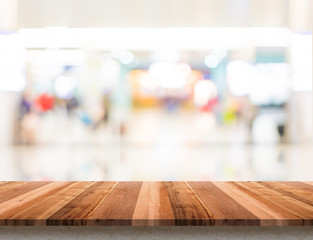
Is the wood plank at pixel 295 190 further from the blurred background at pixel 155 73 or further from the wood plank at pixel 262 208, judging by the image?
the blurred background at pixel 155 73

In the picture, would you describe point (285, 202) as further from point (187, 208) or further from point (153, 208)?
point (153, 208)

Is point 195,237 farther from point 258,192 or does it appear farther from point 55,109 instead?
point 55,109

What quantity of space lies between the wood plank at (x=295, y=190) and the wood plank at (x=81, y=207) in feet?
2.76

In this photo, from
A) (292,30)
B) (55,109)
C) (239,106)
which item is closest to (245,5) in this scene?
(292,30)

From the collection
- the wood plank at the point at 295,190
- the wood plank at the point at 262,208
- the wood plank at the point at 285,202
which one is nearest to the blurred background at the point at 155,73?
the wood plank at the point at 295,190

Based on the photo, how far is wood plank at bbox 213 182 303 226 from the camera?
127 cm

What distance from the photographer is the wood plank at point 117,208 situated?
50.0 inches

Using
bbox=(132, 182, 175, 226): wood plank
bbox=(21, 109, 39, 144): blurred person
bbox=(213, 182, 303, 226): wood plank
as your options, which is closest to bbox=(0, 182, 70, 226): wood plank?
bbox=(132, 182, 175, 226): wood plank

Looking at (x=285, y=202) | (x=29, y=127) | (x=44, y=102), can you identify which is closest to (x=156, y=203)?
(x=285, y=202)

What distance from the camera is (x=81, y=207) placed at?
1469 millimetres

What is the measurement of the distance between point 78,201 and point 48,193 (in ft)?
0.89

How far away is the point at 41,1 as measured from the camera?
9.77m

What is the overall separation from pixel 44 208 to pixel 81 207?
0.44ft

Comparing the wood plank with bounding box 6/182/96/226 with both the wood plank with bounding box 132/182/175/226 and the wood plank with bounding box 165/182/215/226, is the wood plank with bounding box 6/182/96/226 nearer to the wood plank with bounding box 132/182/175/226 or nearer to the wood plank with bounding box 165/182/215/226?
the wood plank with bounding box 132/182/175/226
